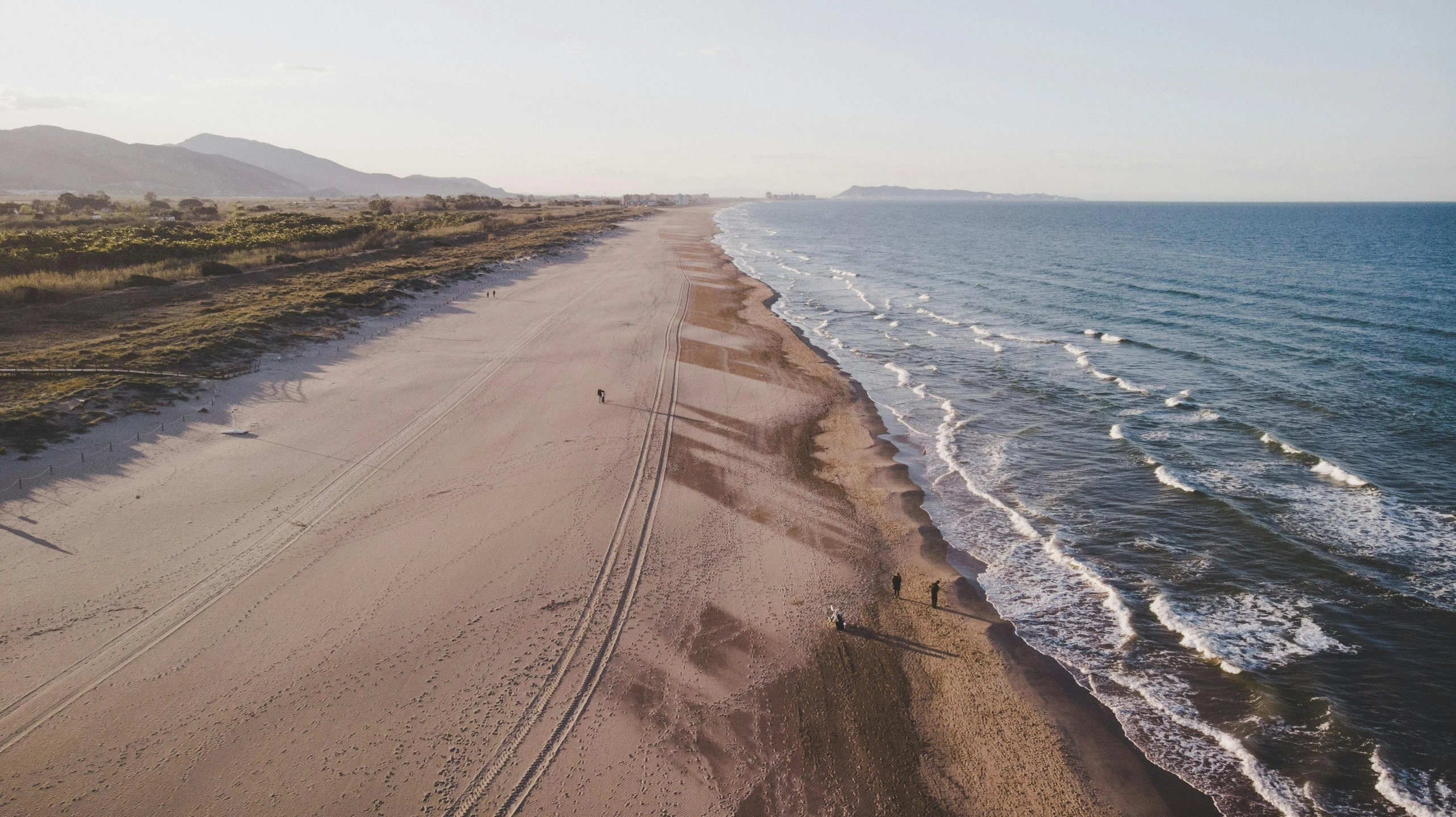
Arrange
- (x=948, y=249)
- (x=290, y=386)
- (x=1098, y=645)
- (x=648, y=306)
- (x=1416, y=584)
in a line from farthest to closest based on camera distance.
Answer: (x=948, y=249)
(x=648, y=306)
(x=290, y=386)
(x=1416, y=584)
(x=1098, y=645)

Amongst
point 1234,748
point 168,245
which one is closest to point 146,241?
point 168,245

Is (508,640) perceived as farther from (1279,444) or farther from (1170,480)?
(1279,444)

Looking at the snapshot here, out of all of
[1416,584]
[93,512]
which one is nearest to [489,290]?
[93,512]

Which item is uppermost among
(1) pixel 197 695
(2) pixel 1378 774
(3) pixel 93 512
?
(3) pixel 93 512

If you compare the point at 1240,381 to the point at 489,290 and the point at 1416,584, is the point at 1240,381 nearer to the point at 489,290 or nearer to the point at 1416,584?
A: the point at 1416,584

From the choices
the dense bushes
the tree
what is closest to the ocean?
the dense bushes

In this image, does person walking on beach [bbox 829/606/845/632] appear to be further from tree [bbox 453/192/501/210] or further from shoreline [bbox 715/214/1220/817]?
tree [bbox 453/192/501/210]

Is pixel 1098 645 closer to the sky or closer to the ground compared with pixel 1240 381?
closer to the ground
